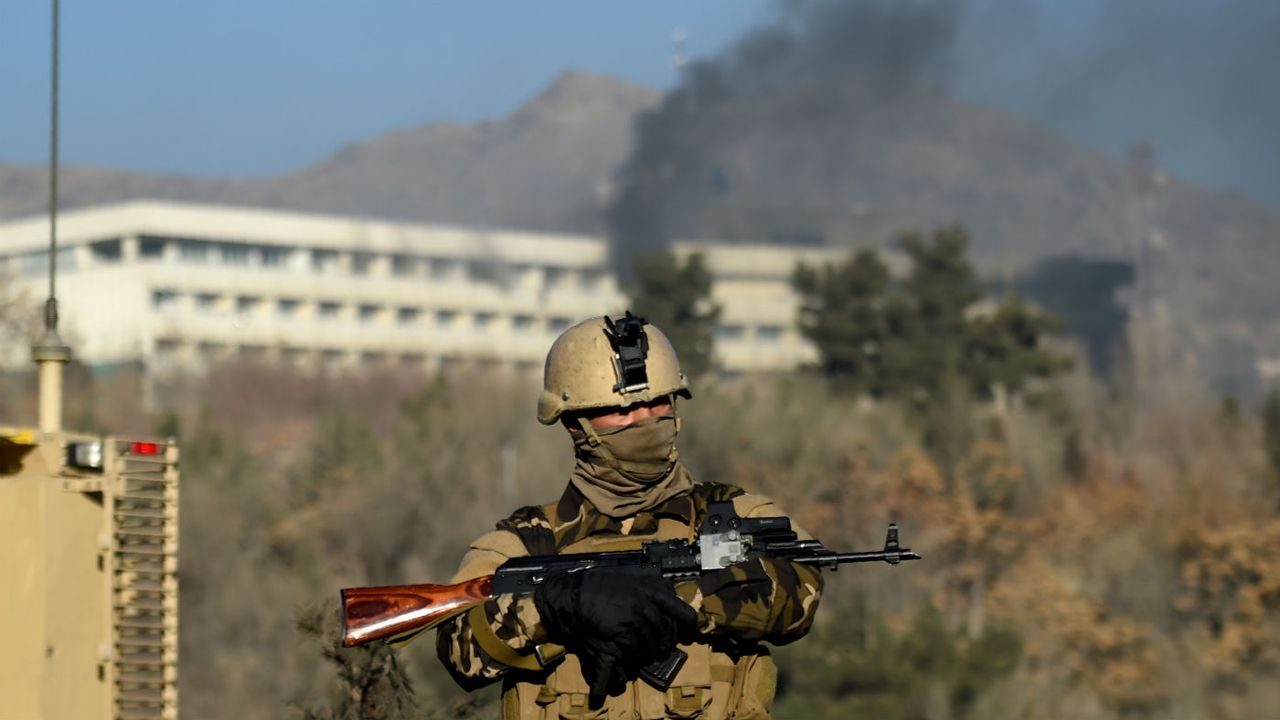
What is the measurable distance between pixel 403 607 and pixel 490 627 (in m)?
0.33

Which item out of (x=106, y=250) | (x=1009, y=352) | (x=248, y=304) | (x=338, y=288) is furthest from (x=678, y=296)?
(x=106, y=250)

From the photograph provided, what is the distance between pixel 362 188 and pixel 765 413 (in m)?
109

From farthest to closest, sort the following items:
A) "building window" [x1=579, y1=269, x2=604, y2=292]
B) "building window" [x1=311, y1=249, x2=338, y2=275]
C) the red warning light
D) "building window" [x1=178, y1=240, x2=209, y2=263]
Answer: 1. "building window" [x1=579, y1=269, x2=604, y2=292]
2. "building window" [x1=311, y1=249, x2=338, y2=275]
3. "building window" [x1=178, y1=240, x2=209, y2=263]
4. the red warning light

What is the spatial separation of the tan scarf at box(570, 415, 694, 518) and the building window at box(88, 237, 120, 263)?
108m

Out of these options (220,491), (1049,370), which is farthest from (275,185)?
(220,491)

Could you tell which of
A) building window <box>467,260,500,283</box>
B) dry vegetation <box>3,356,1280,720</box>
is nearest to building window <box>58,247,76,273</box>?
building window <box>467,260,500,283</box>

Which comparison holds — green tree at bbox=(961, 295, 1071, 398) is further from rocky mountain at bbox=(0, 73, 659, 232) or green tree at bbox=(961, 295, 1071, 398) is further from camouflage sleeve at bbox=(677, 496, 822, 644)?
camouflage sleeve at bbox=(677, 496, 822, 644)

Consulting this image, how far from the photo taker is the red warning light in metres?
12.2

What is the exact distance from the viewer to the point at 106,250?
112 m

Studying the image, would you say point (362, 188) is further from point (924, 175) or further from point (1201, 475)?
point (1201, 475)

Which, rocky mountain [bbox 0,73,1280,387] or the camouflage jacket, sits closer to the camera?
the camouflage jacket

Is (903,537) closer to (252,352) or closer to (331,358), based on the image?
(252,352)

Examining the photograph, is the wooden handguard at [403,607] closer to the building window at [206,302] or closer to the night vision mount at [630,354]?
the night vision mount at [630,354]

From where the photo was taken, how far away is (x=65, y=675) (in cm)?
1184
